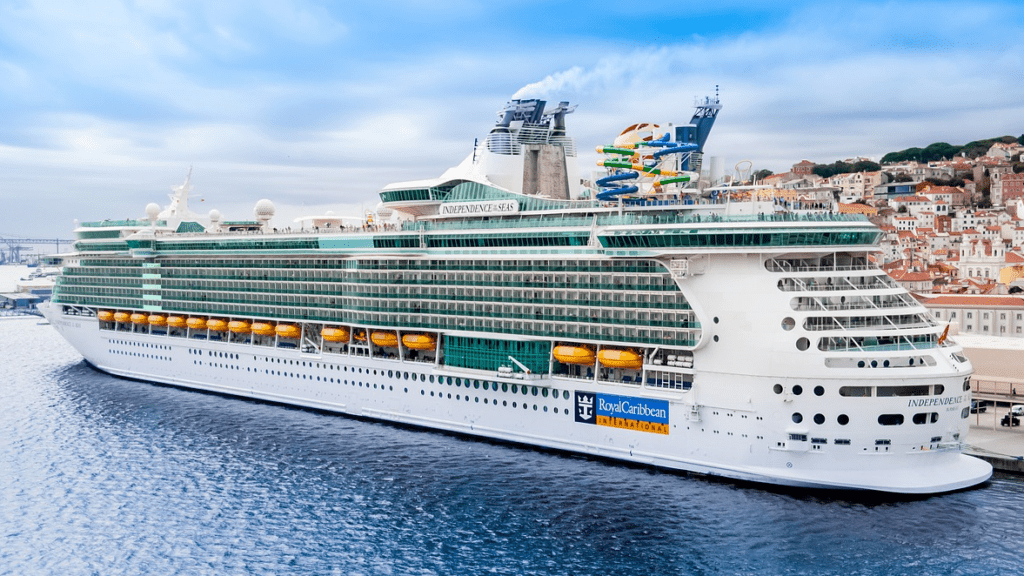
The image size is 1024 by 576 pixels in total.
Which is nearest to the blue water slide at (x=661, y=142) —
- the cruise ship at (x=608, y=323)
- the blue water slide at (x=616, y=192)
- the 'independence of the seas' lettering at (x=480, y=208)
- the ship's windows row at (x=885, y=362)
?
the cruise ship at (x=608, y=323)

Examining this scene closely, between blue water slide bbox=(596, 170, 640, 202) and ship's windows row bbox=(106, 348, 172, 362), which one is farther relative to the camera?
ship's windows row bbox=(106, 348, 172, 362)

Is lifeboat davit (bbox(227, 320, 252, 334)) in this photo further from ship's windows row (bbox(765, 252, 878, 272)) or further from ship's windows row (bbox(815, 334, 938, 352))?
ship's windows row (bbox(815, 334, 938, 352))

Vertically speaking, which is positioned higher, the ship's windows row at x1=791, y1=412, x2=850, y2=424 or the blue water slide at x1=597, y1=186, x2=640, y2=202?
the blue water slide at x1=597, y1=186, x2=640, y2=202

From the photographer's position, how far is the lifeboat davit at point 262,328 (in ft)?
140

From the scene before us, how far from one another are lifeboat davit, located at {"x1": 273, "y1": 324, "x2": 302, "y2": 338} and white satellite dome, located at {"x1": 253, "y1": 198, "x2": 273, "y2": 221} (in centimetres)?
1411

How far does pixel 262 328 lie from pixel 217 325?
4089 millimetres

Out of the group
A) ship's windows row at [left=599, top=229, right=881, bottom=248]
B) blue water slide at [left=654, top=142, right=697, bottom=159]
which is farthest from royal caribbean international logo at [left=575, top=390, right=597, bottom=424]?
blue water slide at [left=654, top=142, right=697, bottom=159]

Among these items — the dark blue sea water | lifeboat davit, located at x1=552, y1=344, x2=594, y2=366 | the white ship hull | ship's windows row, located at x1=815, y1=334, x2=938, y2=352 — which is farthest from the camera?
lifeboat davit, located at x1=552, y1=344, x2=594, y2=366

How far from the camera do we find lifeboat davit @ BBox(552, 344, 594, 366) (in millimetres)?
31172

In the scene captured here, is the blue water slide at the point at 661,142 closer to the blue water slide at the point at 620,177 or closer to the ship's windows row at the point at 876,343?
the blue water slide at the point at 620,177

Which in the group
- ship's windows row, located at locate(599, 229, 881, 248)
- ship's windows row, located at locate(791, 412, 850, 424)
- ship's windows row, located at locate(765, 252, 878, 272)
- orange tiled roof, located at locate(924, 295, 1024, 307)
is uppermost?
ship's windows row, located at locate(599, 229, 881, 248)

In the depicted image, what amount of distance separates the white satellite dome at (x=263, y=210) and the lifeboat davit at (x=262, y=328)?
12.6 m

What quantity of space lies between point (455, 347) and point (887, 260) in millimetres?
67564

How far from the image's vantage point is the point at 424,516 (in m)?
26.4
